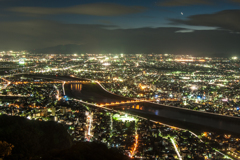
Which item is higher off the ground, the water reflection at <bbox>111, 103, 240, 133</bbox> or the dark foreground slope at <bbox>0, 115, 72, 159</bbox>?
the dark foreground slope at <bbox>0, 115, 72, 159</bbox>

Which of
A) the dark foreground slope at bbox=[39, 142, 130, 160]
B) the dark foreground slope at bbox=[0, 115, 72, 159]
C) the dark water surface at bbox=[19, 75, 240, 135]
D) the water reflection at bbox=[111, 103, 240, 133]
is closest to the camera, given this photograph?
the dark foreground slope at bbox=[39, 142, 130, 160]

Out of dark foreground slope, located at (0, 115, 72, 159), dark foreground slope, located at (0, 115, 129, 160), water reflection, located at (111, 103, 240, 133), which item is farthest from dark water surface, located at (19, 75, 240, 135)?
dark foreground slope, located at (0, 115, 72, 159)

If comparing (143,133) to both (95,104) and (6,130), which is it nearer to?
(6,130)

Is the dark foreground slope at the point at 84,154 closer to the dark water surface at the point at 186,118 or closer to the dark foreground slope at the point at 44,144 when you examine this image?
the dark foreground slope at the point at 44,144

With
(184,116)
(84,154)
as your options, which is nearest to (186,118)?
(184,116)

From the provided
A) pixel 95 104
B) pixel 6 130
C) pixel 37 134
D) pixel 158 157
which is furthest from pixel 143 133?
pixel 95 104

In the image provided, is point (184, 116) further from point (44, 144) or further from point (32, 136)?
point (32, 136)

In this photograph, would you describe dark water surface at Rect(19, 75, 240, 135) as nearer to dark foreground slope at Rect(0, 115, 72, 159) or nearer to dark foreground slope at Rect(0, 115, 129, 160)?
dark foreground slope at Rect(0, 115, 129, 160)

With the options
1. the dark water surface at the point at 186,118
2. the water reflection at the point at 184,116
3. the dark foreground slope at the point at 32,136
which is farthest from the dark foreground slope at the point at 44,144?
the water reflection at the point at 184,116

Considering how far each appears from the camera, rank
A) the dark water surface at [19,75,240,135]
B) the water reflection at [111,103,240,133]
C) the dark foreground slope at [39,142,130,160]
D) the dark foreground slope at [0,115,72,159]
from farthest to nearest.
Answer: the water reflection at [111,103,240,133]
the dark water surface at [19,75,240,135]
the dark foreground slope at [0,115,72,159]
the dark foreground slope at [39,142,130,160]

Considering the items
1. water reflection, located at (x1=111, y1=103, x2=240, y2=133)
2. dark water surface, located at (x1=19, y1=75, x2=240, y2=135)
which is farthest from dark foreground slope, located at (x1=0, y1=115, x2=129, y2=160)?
water reflection, located at (x1=111, y1=103, x2=240, y2=133)

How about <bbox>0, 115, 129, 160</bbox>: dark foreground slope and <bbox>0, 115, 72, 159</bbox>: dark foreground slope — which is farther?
<bbox>0, 115, 72, 159</bbox>: dark foreground slope
